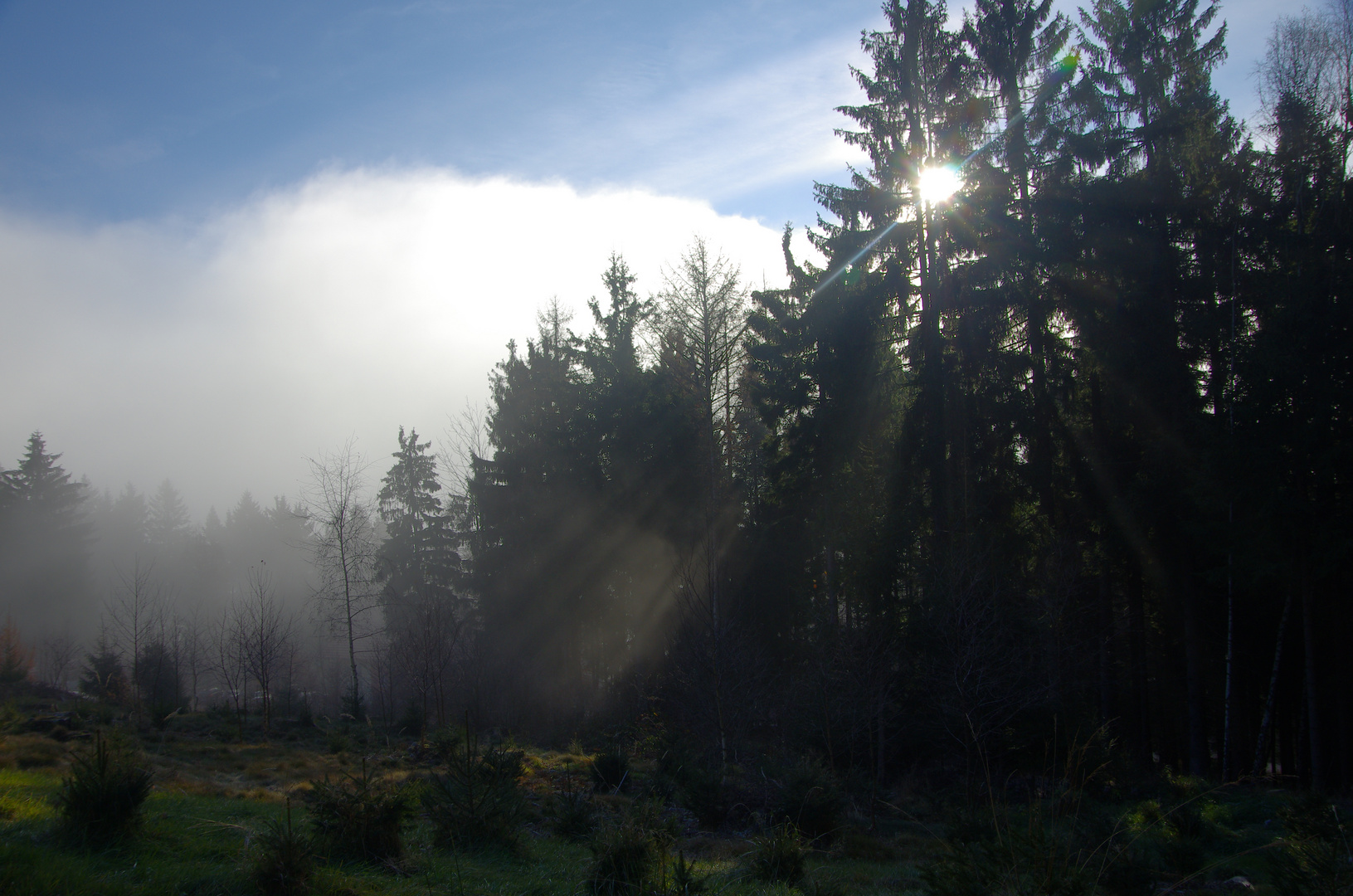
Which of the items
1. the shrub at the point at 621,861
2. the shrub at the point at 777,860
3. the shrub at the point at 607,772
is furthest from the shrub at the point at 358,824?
the shrub at the point at 607,772

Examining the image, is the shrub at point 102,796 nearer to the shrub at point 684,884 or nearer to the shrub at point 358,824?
the shrub at point 358,824

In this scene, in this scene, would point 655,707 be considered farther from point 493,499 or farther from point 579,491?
point 493,499

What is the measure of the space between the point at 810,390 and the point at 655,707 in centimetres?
1297

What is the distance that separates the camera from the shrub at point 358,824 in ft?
22.6

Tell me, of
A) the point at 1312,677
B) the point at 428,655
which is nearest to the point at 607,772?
the point at 428,655

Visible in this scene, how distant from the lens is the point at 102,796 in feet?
21.2

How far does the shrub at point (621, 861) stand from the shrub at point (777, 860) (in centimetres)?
172

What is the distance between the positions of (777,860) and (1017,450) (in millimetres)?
17811

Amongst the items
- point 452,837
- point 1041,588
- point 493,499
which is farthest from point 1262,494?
point 493,499

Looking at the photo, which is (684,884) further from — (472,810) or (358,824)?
(472,810)

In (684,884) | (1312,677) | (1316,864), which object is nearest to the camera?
(1316,864)

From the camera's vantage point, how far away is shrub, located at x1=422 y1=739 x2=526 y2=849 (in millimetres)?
8281

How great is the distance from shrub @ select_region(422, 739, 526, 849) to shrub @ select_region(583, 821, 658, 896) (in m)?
2.30

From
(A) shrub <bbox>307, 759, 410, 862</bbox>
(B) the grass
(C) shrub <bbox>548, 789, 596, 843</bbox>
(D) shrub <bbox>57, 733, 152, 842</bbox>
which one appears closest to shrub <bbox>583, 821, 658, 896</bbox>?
(B) the grass
